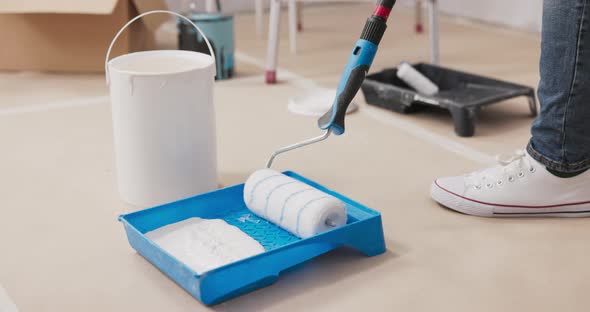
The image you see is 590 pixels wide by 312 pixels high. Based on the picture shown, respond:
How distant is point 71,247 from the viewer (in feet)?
4.35

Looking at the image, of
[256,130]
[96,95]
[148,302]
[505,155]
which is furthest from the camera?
[96,95]

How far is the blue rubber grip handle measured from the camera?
1288 millimetres

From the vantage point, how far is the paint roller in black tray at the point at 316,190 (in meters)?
1.24

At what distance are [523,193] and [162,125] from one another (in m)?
0.71

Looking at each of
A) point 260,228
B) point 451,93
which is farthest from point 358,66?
point 451,93

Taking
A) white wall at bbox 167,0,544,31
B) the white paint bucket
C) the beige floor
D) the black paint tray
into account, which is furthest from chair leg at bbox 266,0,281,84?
white wall at bbox 167,0,544,31

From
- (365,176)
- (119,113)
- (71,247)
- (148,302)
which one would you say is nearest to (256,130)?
(365,176)

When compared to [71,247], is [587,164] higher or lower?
higher

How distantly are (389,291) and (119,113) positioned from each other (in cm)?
64

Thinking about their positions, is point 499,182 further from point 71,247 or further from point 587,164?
point 71,247

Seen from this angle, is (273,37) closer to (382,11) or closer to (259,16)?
(259,16)

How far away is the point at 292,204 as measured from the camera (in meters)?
1.27

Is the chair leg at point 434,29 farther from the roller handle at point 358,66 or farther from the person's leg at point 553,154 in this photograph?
the roller handle at point 358,66

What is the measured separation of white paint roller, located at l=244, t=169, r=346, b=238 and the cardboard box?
127cm
